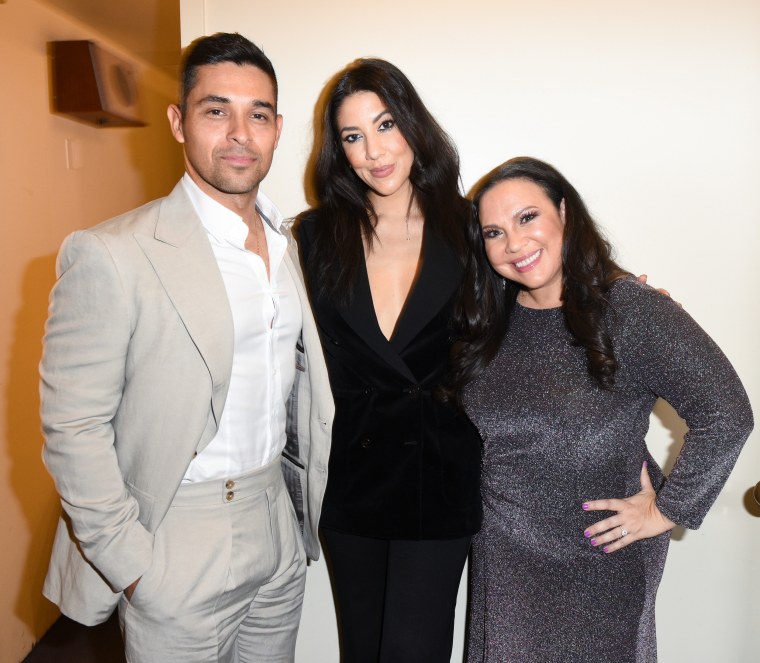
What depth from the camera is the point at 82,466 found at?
1.38 meters

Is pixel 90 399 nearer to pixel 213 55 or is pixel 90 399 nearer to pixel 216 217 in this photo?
pixel 216 217

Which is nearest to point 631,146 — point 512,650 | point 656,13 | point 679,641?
point 656,13

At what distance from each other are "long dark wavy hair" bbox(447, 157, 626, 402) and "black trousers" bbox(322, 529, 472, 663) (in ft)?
1.48

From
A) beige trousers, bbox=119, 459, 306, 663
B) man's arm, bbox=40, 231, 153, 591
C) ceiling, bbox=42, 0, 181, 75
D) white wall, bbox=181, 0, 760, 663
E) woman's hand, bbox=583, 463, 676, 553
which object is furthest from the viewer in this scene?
ceiling, bbox=42, 0, 181, 75

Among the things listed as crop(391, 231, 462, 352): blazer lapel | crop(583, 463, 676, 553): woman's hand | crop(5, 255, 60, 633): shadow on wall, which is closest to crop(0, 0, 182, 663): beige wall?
crop(5, 255, 60, 633): shadow on wall

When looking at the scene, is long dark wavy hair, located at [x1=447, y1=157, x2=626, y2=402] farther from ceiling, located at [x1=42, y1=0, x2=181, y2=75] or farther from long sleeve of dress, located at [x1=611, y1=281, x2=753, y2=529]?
ceiling, located at [x1=42, y1=0, x2=181, y2=75]

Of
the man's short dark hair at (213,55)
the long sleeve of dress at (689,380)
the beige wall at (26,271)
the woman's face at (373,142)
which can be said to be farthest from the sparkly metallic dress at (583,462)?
the beige wall at (26,271)

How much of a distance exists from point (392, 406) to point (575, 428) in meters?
0.47

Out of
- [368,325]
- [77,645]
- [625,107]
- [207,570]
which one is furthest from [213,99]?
[77,645]

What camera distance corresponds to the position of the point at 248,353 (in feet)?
5.17

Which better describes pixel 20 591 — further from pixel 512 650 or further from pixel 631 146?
pixel 631 146

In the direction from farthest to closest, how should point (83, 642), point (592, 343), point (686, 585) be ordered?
point (83, 642)
point (686, 585)
point (592, 343)

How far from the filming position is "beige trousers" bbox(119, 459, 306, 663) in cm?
147

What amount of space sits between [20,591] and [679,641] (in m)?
2.63
